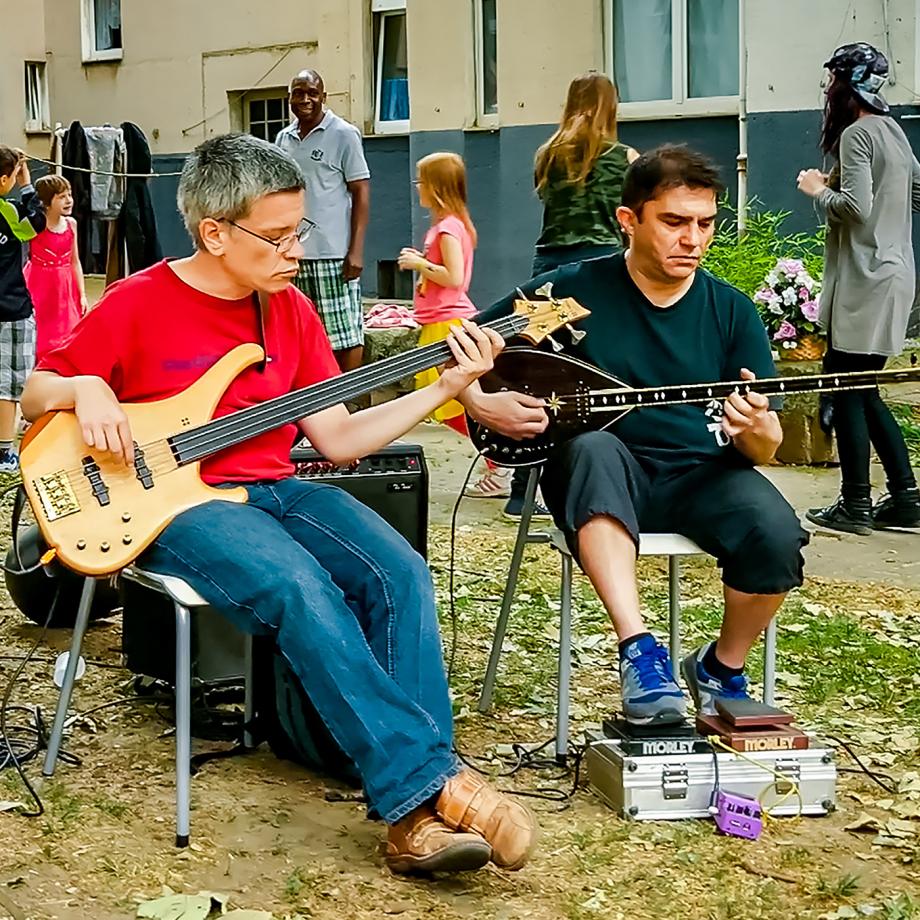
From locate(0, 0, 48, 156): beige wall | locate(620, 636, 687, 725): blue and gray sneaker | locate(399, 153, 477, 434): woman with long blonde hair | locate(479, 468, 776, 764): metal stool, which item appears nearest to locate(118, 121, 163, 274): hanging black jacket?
locate(399, 153, 477, 434): woman with long blonde hair

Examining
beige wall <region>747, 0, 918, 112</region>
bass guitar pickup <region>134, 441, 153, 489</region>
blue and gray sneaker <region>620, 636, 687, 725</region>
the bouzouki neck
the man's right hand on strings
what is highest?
beige wall <region>747, 0, 918, 112</region>

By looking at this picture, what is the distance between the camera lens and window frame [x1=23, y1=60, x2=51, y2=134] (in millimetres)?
19219

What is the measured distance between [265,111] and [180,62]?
1245 millimetres

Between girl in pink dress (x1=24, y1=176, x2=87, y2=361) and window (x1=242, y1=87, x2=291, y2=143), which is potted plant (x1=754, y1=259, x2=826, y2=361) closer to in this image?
girl in pink dress (x1=24, y1=176, x2=87, y2=361)

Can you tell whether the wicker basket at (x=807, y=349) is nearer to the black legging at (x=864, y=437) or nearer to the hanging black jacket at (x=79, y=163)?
the black legging at (x=864, y=437)

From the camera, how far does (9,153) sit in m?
7.45

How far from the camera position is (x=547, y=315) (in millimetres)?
Answer: 3643

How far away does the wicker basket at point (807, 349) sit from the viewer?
7.90m

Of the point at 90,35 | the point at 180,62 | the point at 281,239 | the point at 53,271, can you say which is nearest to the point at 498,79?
the point at 53,271

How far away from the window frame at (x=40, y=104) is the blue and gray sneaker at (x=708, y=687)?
55.5 ft

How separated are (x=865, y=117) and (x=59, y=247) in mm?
4868

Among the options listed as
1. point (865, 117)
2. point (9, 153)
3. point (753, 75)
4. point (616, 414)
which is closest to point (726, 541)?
point (616, 414)

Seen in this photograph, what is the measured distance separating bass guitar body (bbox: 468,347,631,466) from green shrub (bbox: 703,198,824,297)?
4.72m

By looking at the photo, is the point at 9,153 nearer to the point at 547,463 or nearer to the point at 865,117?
the point at 865,117
